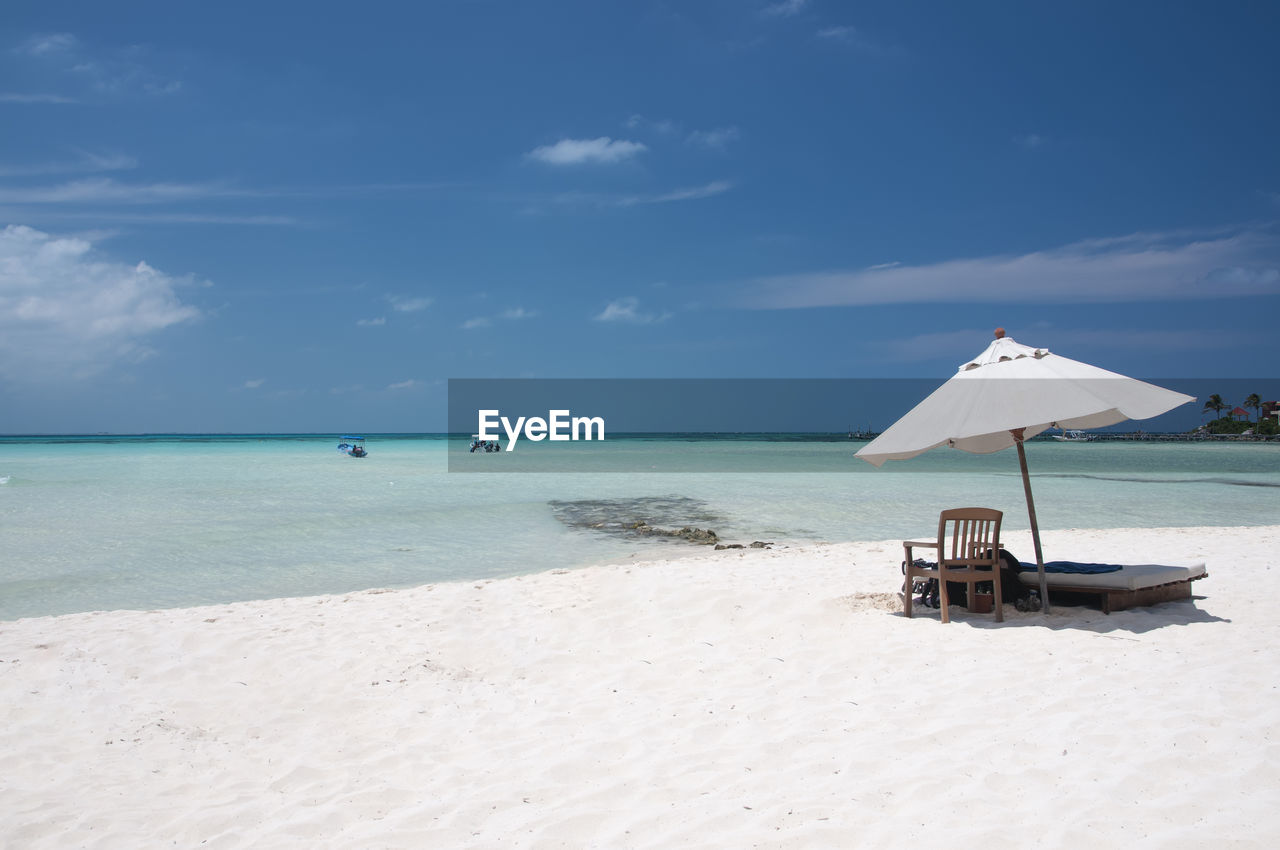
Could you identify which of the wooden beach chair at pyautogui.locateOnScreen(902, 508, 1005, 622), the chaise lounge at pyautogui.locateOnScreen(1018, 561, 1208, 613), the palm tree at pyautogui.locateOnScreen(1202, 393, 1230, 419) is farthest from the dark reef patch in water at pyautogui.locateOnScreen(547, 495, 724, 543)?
the palm tree at pyautogui.locateOnScreen(1202, 393, 1230, 419)

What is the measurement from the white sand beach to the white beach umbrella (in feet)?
5.16

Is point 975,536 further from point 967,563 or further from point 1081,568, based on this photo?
point 1081,568

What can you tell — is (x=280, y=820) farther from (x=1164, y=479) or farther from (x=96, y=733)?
(x=1164, y=479)

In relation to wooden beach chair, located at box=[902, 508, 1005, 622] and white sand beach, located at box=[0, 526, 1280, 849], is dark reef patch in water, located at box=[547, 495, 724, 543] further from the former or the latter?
white sand beach, located at box=[0, 526, 1280, 849]

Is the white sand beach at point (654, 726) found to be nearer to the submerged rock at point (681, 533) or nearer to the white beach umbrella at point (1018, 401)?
the white beach umbrella at point (1018, 401)

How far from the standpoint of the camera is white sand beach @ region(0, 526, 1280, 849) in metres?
3.33

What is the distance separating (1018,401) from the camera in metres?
5.99

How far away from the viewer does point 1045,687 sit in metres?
4.74

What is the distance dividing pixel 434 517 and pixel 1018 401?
14.0 metres

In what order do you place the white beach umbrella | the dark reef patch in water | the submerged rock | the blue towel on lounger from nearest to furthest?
the white beach umbrella, the blue towel on lounger, the submerged rock, the dark reef patch in water

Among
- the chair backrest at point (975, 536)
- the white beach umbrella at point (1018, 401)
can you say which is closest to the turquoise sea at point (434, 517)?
the chair backrest at point (975, 536)

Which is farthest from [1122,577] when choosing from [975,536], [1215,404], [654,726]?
[1215,404]

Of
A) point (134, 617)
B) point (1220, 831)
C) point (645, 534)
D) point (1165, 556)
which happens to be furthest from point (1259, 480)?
point (134, 617)

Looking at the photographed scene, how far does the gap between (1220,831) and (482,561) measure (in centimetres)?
1002
